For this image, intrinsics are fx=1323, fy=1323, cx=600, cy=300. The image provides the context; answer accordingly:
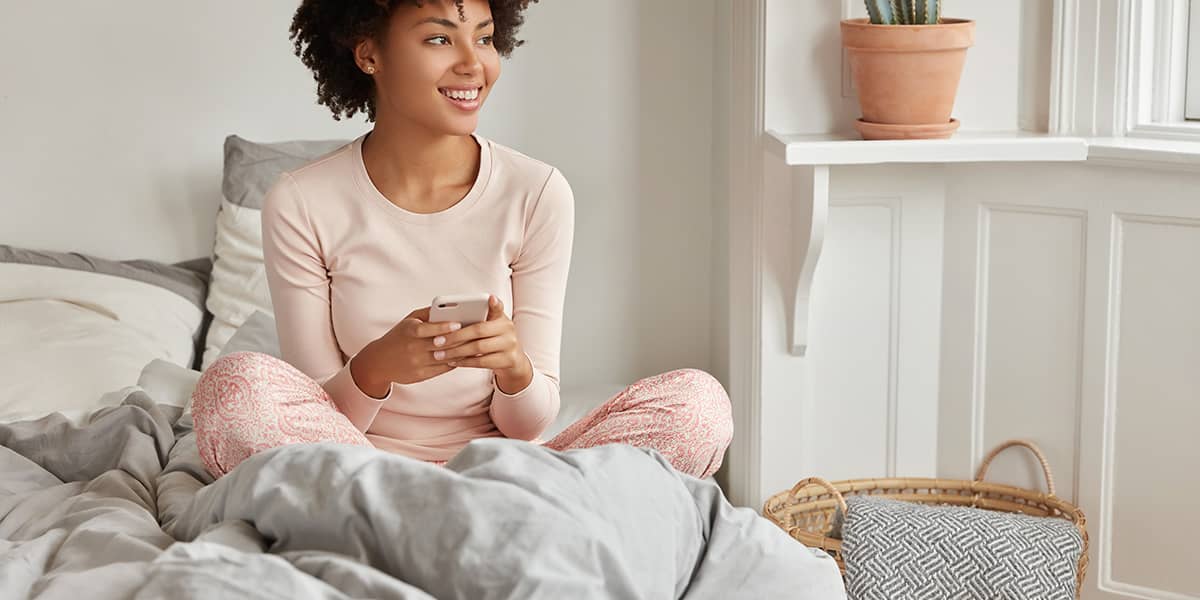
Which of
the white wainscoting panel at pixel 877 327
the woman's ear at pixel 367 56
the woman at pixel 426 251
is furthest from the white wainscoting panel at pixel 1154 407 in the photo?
the woman's ear at pixel 367 56

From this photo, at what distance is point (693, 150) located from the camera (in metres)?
2.65

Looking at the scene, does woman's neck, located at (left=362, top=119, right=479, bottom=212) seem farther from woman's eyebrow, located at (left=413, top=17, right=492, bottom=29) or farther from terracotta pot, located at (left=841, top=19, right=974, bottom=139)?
terracotta pot, located at (left=841, top=19, right=974, bottom=139)

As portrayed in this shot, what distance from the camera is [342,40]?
1642mm

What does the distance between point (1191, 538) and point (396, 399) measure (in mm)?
1259

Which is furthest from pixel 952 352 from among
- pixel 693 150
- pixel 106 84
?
pixel 106 84

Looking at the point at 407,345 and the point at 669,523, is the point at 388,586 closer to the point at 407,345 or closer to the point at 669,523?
the point at 669,523

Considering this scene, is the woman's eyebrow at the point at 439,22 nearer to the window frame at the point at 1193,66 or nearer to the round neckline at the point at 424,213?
the round neckline at the point at 424,213

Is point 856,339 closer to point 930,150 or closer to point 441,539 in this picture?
point 930,150

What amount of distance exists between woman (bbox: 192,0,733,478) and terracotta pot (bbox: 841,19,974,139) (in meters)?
0.56

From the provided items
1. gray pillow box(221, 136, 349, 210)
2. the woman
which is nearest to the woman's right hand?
the woman

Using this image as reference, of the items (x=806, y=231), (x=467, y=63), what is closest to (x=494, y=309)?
(x=467, y=63)

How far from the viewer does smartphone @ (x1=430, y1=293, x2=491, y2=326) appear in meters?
1.45

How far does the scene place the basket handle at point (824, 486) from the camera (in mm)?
2086

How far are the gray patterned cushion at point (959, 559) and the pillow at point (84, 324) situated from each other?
1.19 meters
